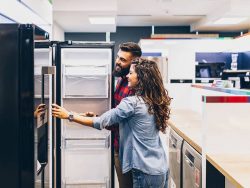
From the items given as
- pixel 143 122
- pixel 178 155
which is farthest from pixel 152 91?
pixel 178 155

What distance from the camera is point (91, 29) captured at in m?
10.5

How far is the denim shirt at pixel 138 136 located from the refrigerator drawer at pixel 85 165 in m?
1.80

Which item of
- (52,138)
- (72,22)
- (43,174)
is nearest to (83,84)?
(52,138)

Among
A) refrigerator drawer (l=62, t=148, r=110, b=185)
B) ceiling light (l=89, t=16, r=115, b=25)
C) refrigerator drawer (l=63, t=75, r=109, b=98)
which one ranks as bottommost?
refrigerator drawer (l=62, t=148, r=110, b=185)

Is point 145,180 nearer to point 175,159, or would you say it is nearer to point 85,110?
point 175,159

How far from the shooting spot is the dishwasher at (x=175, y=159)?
3454 mm

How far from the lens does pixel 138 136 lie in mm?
2369

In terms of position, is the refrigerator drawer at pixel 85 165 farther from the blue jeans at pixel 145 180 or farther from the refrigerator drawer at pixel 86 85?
the blue jeans at pixel 145 180

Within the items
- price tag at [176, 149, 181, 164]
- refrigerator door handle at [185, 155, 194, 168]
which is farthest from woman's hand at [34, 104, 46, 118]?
price tag at [176, 149, 181, 164]

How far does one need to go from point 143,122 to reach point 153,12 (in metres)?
7.04

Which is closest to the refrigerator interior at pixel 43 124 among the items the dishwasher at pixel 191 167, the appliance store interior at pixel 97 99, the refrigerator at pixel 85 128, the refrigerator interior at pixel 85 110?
the appliance store interior at pixel 97 99

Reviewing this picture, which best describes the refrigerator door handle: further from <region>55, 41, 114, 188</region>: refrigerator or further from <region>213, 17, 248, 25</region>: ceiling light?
<region>213, 17, 248, 25</region>: ceiling light

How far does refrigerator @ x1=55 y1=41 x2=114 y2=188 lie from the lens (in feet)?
12.8

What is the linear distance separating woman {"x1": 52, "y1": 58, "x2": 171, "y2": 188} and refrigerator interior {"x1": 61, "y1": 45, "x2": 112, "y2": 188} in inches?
55.1
